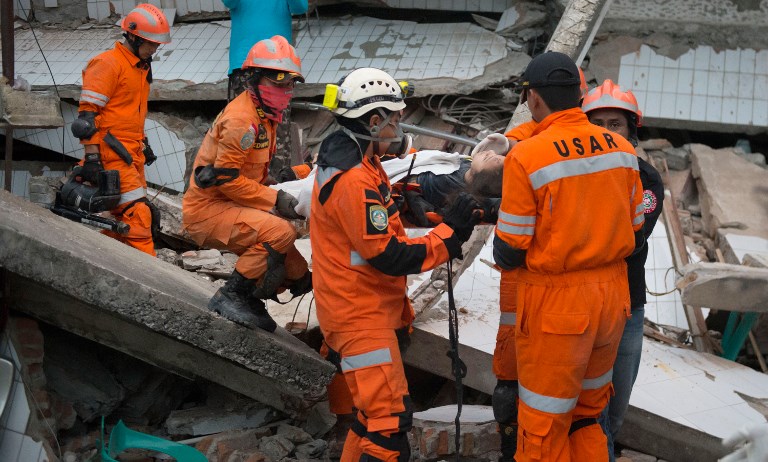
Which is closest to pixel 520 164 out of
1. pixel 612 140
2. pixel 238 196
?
pixel 612 140

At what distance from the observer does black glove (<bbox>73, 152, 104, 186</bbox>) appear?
21.9ft

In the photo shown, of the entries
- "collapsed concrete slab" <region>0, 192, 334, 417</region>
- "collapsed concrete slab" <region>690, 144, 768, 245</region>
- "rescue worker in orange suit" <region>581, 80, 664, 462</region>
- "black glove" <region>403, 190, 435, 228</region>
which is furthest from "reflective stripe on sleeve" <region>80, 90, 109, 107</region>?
"collapsed concrete slab" <region>690, 144, 768, 245</region>

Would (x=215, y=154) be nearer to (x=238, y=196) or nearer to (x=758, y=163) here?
(x=238, y=196)

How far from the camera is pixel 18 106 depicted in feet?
22.7

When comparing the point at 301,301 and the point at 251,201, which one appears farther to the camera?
the point at 301,301

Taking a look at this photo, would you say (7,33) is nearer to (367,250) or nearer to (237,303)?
(237,303)

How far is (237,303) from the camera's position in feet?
15.2

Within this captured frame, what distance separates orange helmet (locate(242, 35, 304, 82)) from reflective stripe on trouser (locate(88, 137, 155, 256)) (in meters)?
2.16

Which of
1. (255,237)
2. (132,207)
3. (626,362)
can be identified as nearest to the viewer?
(626,362)

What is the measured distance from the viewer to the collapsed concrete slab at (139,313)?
4031 millimetres

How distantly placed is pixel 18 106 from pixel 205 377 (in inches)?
129

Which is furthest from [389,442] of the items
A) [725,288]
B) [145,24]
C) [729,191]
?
[729,191]

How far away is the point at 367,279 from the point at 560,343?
0.91 metres

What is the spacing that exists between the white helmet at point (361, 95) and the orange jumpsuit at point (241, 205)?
0.90 metres
